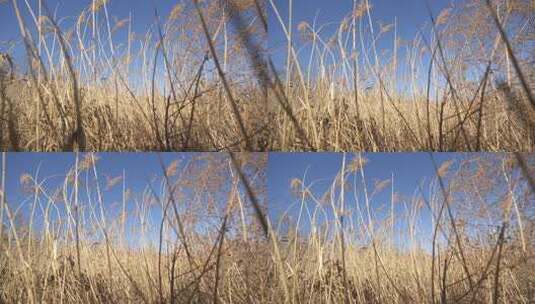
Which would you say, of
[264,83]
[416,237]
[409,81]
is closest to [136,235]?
[264,83]

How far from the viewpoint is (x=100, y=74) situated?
2.54m

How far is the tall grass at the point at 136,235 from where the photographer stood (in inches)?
97.8

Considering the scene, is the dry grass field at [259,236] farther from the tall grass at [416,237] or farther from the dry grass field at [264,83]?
the dry grass field at [264,83]

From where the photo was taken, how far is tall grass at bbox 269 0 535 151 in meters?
2.53

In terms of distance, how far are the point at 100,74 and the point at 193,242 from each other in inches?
30.0

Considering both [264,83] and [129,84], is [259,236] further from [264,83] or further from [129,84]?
[129,84]

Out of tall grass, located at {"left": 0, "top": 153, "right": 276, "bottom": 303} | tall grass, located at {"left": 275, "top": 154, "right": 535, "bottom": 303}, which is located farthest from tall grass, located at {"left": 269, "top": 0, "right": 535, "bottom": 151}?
tall grass, located at {"left": 0, "top": 153, "right": 276, "bottom": 303}

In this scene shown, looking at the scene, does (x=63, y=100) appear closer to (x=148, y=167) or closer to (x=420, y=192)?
(x=148, y=167)

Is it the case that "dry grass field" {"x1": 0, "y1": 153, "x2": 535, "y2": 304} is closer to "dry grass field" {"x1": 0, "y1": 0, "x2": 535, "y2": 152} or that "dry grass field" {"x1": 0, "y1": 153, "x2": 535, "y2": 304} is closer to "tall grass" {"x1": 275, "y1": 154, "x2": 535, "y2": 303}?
"tall grass" {"x1": 275, "y1": 154, "x2": 535, "y2": 303}

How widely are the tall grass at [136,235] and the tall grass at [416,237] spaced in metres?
0.18

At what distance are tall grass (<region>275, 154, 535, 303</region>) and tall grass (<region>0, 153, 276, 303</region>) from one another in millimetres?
178

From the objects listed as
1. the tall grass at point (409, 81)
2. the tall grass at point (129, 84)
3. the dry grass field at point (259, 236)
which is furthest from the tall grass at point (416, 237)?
the tall grass at point (129, 84)

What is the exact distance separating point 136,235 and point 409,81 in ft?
4.07

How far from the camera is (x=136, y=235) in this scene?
2.50m
